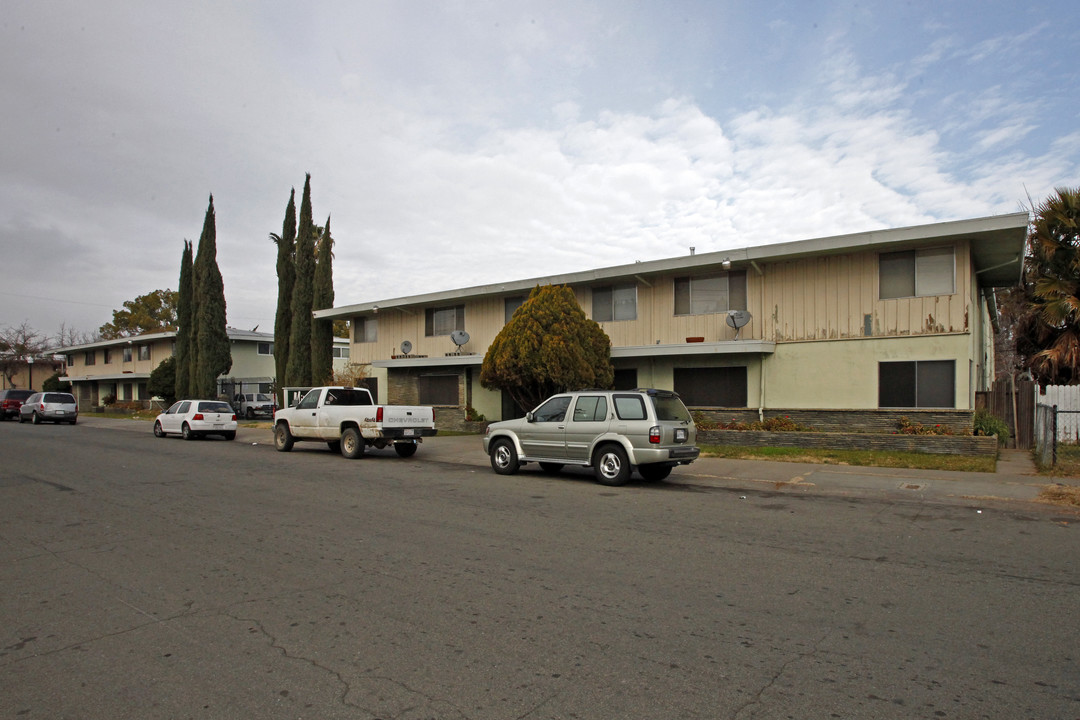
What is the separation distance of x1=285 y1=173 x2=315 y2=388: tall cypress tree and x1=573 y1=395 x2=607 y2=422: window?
2408 centimetres

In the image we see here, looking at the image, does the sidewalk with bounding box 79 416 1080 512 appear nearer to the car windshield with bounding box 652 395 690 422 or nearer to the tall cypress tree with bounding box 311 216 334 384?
the car windshield with bounding box 652 395 690 422

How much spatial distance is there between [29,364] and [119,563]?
7622cm

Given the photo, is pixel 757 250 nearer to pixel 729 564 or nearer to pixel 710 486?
pixel 710 486

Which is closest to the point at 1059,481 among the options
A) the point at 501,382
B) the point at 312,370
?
the point at 501,382

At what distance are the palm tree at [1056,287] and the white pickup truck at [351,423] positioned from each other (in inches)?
646

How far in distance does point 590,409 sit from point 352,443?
7373 mm

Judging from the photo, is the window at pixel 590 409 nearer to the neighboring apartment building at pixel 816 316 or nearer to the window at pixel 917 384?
the neighboring apartment building at pixel 816 316

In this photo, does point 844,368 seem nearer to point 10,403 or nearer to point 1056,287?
point 1056,287

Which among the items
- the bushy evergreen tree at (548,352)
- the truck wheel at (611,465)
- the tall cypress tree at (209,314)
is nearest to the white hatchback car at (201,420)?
the bushy evergreen tree at (548,352)

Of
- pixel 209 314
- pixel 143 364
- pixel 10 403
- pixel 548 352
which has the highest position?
pixel 209 314

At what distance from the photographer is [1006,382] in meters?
20.4

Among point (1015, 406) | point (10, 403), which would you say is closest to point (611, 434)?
point (1015, 406)

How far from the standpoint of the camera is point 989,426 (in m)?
17.2

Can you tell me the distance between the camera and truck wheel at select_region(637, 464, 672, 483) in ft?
42.0
